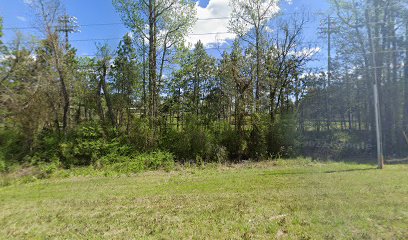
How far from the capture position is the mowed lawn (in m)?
3.12

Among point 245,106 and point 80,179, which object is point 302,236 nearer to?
point 80,179

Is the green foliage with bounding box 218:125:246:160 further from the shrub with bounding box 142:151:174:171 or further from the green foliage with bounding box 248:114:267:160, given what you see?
the shrub with bounding box 142:151:174:171

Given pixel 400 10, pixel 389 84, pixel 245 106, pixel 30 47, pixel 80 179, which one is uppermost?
pixel 400 10

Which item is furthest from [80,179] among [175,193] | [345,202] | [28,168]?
[345,202]

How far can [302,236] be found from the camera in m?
2.91

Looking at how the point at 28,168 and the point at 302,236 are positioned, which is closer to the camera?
the point at 302,236

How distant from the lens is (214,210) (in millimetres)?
3984

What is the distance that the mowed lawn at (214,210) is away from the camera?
312 cm

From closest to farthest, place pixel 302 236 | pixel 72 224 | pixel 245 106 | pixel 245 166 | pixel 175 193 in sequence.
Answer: pixel 302 236 → pixel 72 224 → pixel 175 193 → pixel 245 166 → pixel 245 106

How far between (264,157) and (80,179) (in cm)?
806

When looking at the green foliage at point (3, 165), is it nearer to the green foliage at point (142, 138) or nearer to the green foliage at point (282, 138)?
the green foliage at point (142, 138)

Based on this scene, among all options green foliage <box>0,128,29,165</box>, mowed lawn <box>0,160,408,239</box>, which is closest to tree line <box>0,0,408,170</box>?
green foliage <box>0,128,29,165</box>

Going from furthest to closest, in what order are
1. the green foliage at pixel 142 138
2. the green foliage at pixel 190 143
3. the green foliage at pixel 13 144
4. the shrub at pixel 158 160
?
the green foliage at pixel 142 138, the green foliage at pixel 190 143, the green foliage at pixel 13 144, the shrub at pixel 158 160

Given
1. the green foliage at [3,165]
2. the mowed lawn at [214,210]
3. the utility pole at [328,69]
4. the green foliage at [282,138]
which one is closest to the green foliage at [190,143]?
the green foliage at [282,138]
